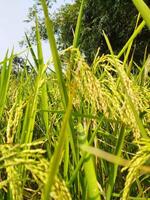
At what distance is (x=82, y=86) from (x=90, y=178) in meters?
0.21

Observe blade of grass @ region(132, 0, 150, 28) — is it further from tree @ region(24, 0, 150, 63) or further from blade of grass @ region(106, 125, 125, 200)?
tree @ region(24, 0, 150, 63)

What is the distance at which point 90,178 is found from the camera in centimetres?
52

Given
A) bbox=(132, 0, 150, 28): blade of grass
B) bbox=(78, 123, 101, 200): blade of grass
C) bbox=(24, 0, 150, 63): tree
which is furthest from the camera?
bbox=(24, 0, 150, 63): tree

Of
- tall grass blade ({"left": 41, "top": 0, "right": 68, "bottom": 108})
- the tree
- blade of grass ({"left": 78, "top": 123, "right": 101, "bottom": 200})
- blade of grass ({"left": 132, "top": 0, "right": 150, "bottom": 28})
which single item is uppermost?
the tree

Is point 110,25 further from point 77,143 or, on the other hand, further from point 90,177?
point 90,177

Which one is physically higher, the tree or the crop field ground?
the tree

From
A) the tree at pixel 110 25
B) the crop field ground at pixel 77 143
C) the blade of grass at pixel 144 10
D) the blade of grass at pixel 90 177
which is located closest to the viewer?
the crop field ground at pixel 77 143

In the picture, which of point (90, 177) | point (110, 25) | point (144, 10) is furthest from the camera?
point (110, 25)

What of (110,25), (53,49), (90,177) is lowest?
(90,177)

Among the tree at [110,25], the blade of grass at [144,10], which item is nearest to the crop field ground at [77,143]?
the blade of grass at [144,10]

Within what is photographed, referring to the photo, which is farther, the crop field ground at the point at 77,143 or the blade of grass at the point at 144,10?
the blade of grass at the point at 144,10

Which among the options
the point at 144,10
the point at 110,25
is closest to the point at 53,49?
the point at 144,10

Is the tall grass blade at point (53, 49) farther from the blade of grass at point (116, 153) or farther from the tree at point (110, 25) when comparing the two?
the tree at point (110, 25)

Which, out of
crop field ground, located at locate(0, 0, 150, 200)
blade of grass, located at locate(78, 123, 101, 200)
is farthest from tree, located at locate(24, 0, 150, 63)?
blade of grass, located at locate(78, 123, 101, 200)
